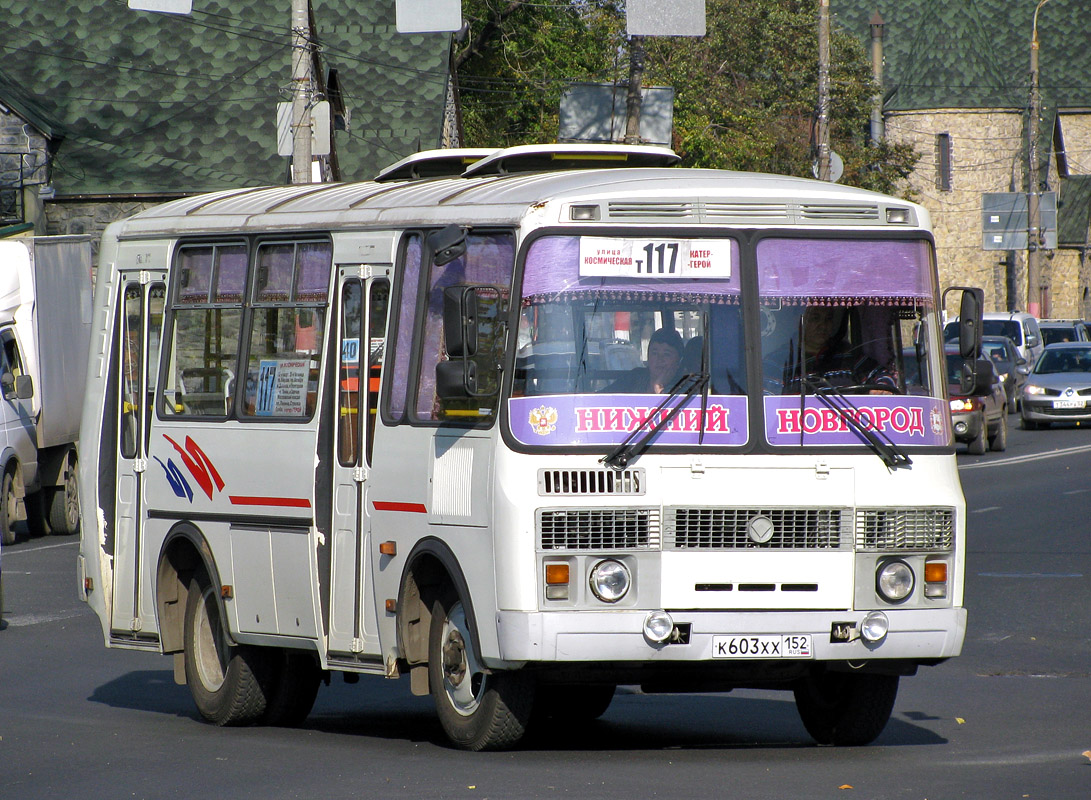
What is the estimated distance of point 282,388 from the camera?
9.83 meters

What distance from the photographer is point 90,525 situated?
11070mm

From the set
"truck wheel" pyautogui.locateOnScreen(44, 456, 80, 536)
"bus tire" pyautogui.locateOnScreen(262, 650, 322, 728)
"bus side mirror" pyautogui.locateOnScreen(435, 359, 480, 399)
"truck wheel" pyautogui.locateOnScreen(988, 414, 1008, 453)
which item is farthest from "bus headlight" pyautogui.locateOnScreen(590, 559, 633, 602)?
"truck wheel" pyautogui.locateOnScreen(988, 414, 1008, 453)

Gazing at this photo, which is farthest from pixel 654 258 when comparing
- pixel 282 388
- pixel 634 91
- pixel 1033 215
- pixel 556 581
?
pixel 1033 215

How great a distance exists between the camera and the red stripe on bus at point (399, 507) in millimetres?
8750

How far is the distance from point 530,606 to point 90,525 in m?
3.99

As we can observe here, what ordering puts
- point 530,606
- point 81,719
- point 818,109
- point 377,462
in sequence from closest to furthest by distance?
point 530,606 < point 377,462 < point 81,719 < point 818,109

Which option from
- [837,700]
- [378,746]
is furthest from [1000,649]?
[378,746]

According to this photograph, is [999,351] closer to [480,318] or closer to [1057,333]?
[1057,333]

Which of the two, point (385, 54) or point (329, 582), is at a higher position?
point (385, 54)

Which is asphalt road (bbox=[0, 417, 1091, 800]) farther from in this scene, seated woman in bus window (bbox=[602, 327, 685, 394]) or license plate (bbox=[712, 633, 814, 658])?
seated woman in bus window (bbox=[602, 327, 685, 394])

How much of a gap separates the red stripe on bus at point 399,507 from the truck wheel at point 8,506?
12.5 metres

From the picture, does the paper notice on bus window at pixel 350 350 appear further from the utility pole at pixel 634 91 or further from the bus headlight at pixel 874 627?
the utility pole at pixel 634 91

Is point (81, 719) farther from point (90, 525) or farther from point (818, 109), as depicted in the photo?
point (818, 109)

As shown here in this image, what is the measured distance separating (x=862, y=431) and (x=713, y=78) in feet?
168
